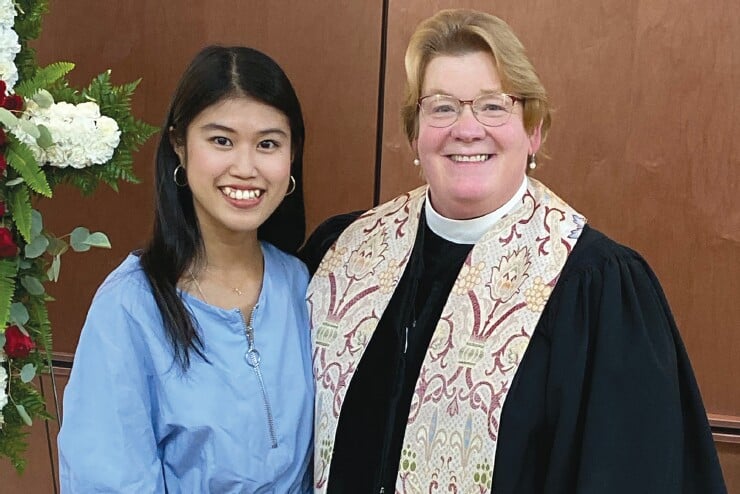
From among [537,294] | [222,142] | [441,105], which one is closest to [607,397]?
[537,294]

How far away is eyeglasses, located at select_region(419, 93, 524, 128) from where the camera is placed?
172 centimetres

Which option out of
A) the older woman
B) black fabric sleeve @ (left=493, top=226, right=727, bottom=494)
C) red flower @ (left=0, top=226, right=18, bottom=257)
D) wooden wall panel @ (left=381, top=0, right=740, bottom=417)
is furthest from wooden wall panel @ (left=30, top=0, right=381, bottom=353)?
black fabric sleeve @ (left=493, top=226, right=727, bottom=494)

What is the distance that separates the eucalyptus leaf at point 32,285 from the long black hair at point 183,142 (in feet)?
0.80

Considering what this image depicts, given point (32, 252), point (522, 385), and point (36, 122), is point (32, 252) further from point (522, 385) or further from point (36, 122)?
point (522, 385)

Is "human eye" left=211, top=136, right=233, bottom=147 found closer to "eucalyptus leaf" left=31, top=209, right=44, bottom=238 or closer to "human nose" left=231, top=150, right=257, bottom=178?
"human nose" left=231, top=150, right=257, bottom=178

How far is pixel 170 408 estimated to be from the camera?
1.72m

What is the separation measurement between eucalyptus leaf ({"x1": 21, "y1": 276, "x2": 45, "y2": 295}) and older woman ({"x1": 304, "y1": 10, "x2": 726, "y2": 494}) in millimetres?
562

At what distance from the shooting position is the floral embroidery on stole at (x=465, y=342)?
1.69m

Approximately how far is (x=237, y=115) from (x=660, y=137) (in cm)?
121

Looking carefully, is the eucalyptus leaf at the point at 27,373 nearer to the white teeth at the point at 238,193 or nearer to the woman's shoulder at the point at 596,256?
the white teeth at the point at 238,193

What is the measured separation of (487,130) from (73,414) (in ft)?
2.93

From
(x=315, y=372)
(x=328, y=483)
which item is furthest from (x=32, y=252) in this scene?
(x=328, y=483)

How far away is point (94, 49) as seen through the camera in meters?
2.81

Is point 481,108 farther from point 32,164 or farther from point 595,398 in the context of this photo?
point 32,164
